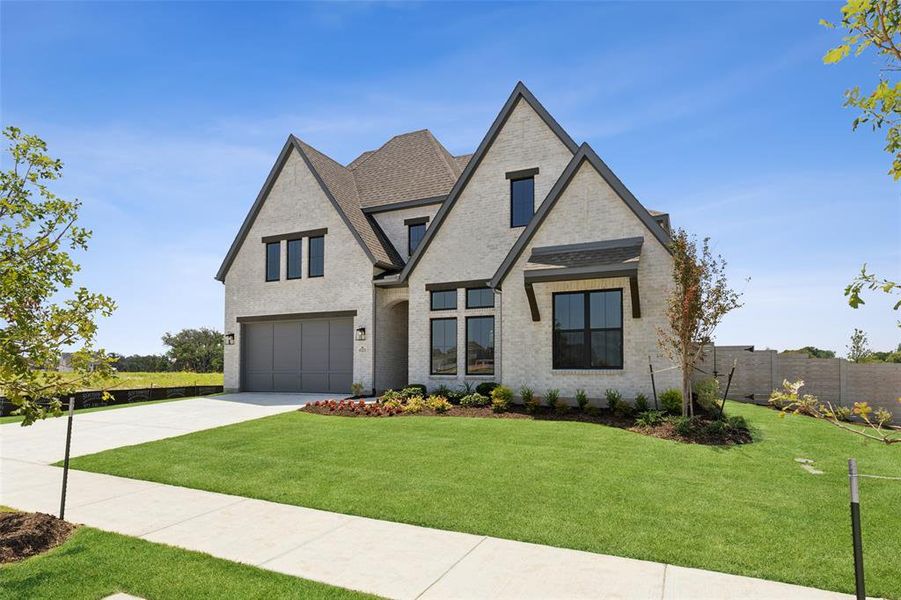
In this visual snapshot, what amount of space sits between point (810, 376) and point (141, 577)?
21777mm

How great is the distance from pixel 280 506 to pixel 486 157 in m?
14.9

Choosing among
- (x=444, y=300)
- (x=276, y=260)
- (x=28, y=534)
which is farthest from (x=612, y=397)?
(x=276, y=260)

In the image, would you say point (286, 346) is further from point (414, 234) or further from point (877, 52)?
point (877, 52)

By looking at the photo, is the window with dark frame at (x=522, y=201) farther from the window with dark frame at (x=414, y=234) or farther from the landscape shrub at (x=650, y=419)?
the landscape shrub at (x=650, y=419)

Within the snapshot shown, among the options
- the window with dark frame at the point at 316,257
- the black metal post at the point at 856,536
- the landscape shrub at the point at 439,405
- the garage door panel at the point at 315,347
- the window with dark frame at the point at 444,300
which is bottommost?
the landscape shrub at the point at 439,405

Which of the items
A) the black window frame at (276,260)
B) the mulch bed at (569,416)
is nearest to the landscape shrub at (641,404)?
Result: the mulch bed at (569,416)

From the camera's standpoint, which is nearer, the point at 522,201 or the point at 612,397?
the point at 612,397

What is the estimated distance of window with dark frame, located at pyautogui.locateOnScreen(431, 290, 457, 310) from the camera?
64.8 feet

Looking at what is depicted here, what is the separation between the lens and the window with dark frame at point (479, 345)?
1894 cm

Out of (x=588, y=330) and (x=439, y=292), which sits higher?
(x=439, y=292)

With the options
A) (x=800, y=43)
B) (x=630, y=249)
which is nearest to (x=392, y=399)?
(x=630, y=249)

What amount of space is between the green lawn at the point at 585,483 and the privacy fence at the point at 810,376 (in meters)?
6.49

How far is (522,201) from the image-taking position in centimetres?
1922

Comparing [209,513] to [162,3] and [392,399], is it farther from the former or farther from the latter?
[392,399]
